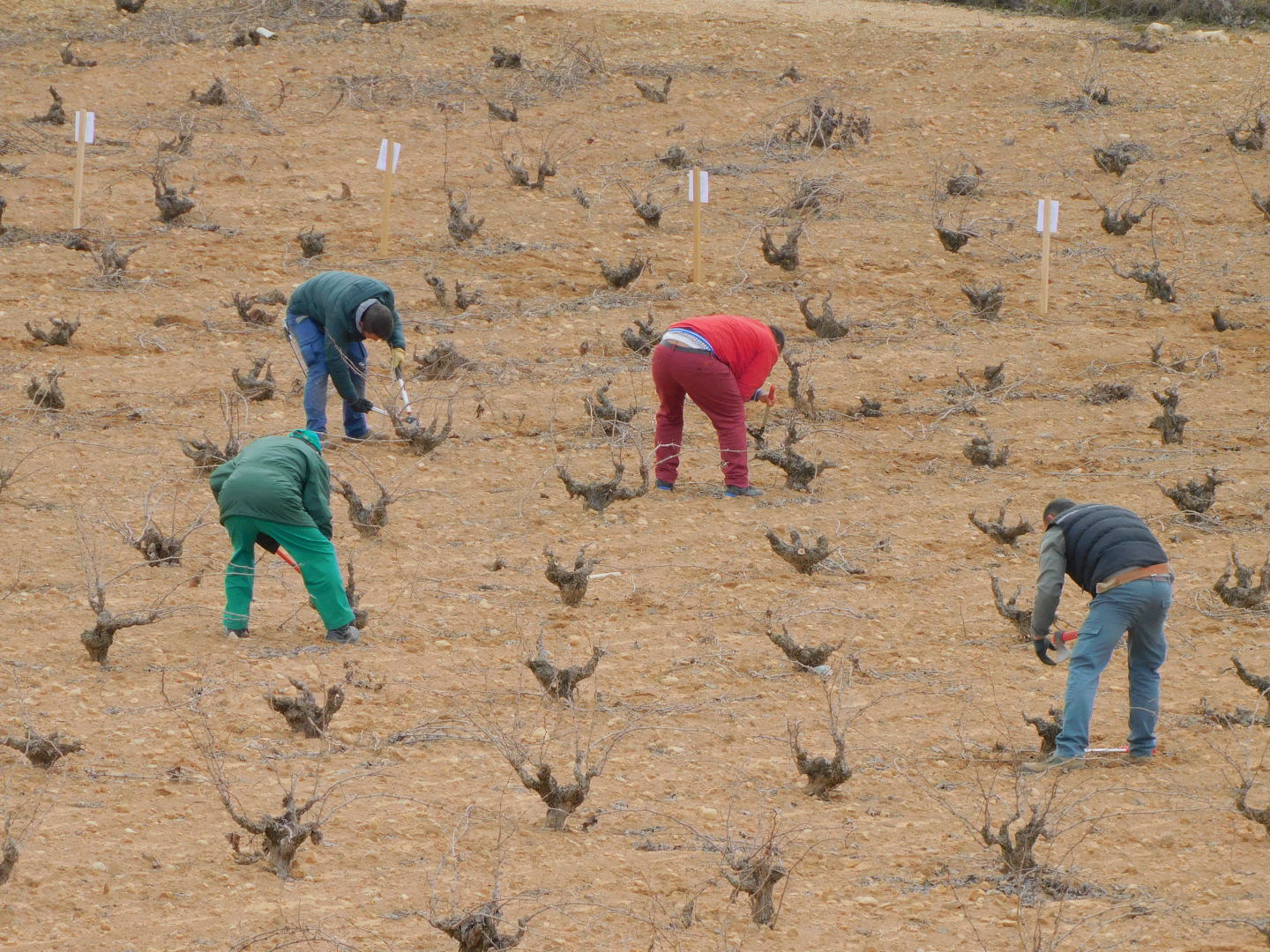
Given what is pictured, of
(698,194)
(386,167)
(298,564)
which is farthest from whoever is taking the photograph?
(698,194)

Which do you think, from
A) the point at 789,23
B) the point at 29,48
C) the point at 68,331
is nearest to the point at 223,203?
the point at 68,331

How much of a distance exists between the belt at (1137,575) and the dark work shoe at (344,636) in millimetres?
3283

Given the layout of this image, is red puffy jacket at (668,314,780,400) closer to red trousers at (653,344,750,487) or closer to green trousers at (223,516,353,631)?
red trousers at (653,344,750,487)

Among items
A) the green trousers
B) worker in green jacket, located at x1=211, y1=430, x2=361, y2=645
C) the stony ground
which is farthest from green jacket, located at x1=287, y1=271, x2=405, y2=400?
the green trousers

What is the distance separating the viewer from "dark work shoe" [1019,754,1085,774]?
249 inches

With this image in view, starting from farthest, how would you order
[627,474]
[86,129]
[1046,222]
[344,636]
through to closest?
[86,129]
[1046,222]
[627,474]
[344,636]

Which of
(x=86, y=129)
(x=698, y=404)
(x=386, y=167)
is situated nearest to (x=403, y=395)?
(x=698, y=404)

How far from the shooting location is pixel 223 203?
14.4 metres

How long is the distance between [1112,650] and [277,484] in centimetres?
353

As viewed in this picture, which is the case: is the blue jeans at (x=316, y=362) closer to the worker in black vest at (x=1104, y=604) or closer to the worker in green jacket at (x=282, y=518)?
the worker in green jacket at (x=282, y=518)

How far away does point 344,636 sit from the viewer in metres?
7.36

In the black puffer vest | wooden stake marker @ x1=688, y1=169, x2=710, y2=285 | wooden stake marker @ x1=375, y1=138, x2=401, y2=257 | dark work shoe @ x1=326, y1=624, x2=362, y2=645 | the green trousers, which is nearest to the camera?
the black puffer vest

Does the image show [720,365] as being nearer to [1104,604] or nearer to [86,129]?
[1104,604]

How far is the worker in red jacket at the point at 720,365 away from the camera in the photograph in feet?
29.7
